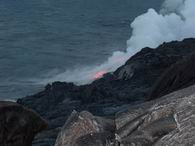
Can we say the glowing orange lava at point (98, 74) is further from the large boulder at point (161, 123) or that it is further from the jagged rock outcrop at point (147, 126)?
the large boulder at point (161, 123)

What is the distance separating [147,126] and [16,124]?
22.5 ft

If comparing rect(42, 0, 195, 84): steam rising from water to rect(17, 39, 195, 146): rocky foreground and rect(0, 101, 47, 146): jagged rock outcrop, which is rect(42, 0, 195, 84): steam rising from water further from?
rect(0, 101, 47, 146): jagged rock outcrop

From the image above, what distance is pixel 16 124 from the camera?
20.8m

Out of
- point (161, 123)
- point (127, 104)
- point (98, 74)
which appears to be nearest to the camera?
point (161, 123)

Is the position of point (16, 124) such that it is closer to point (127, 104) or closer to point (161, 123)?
point (161, 123)

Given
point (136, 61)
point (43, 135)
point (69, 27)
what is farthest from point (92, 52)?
point (43, 135)

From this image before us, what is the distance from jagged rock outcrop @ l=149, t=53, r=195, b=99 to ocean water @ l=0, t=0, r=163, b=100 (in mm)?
61161

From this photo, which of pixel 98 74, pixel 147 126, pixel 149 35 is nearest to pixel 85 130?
pixel 147 126

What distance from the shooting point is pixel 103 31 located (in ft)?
475

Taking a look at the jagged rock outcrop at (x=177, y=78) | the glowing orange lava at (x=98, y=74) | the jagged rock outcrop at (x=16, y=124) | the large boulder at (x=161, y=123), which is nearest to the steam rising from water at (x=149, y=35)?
the glowing orange lava at (x=98, y=74)

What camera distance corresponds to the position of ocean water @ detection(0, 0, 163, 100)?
105 metres

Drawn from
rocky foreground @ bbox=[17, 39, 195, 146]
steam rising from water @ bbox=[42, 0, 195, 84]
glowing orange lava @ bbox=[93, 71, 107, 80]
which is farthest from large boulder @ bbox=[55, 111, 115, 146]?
steam rising from water @ bbox=[42, 0, 195, 84]

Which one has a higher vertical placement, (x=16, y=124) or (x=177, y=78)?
(x=177, y=78)

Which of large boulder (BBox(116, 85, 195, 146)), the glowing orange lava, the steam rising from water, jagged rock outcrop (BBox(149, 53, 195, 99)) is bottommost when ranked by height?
large boulder (BBox(116, 85, 195, 146))
